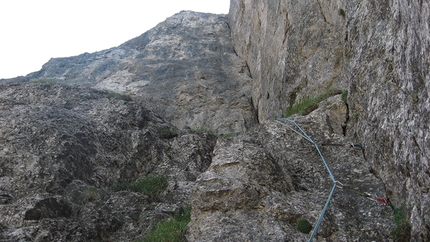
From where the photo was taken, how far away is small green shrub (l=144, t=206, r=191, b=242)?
11367 mm

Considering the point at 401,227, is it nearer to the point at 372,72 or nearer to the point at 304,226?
the point at 304,226

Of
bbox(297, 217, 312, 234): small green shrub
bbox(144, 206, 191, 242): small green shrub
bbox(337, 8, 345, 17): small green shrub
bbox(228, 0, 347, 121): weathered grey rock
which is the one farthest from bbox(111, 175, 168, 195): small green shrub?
bbox(337, 8, 345, 17): small green shrub

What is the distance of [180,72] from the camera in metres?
32.3

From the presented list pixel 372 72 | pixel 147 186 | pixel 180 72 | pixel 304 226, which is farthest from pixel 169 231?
pixel 180 72

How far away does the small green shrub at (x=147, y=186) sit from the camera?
16.1 meters

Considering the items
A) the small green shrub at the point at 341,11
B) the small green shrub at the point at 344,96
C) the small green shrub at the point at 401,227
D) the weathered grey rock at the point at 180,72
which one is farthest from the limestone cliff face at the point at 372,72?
the weathered grey rock at the point at 180,72

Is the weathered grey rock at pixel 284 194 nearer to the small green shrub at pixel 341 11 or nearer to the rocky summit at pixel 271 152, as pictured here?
the rocky summit at pixel 271 152

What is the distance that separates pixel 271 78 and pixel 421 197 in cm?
1470

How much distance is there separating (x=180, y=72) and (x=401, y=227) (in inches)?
951

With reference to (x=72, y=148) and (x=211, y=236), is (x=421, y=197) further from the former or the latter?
(x=72, y=148)

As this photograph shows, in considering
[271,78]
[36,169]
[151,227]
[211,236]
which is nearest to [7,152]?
[36,169]

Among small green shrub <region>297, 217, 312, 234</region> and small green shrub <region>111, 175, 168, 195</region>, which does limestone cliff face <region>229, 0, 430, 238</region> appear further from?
small green shrub <region>111, 175, 168, 195</region>

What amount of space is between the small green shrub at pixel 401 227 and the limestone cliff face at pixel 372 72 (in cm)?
28

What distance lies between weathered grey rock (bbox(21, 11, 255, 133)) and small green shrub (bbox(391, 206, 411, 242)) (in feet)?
51.4
